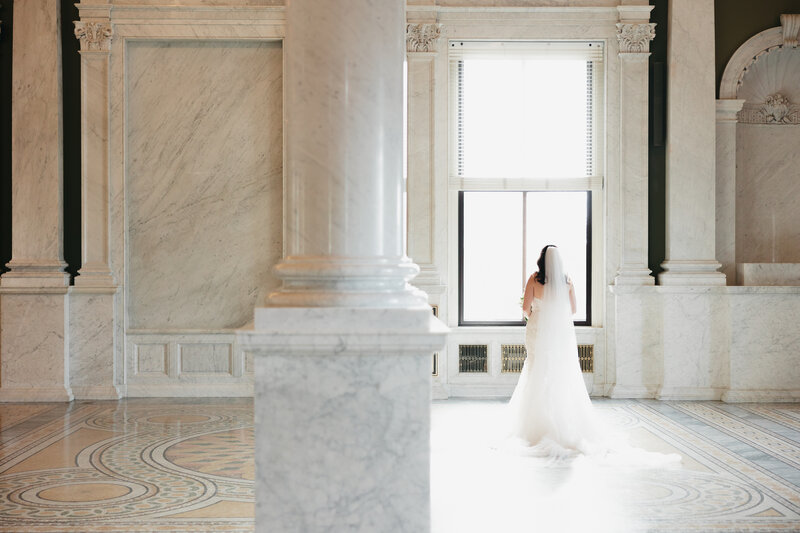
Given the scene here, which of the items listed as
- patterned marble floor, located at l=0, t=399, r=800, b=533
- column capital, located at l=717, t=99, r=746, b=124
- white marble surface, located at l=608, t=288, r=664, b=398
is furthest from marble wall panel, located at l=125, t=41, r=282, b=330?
column capital, located at l=717, t=99, r=746, b=124

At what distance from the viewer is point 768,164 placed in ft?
31.7

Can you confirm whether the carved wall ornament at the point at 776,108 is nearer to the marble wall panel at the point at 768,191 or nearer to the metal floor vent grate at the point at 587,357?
the marble wall panel at the point at 768,191

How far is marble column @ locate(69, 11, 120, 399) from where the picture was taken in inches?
355

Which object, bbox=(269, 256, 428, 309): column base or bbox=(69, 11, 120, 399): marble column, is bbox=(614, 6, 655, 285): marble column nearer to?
bbox=(69, 11, 120, 399): marble column

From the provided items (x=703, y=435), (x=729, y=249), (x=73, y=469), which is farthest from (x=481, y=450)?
(x=729, y=249)

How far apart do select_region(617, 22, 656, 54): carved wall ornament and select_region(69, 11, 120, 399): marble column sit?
5.70 m

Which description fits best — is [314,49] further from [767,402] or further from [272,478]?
[767,402]

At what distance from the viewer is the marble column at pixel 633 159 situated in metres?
9.12

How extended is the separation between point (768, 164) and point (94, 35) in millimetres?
7923

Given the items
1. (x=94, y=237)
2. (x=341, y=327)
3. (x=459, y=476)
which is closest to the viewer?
(x=341, y=327)

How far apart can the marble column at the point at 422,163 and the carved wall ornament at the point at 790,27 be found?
395 cm

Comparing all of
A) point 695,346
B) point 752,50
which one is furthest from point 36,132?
point 752,50

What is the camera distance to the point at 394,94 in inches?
137

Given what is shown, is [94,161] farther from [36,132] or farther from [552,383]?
[552,383]
